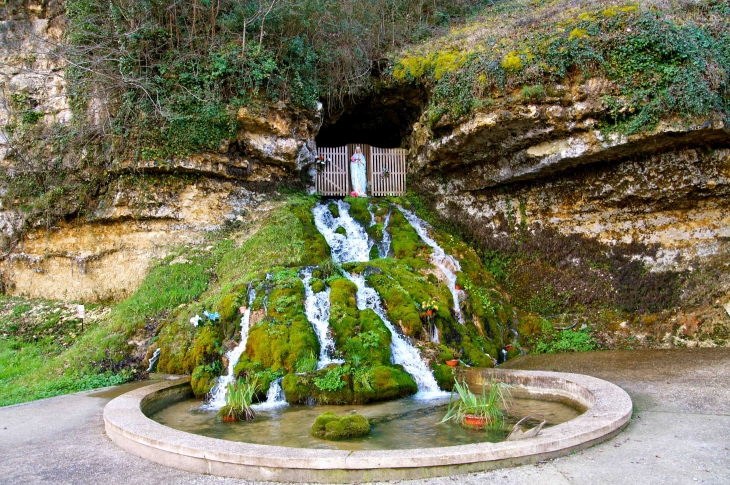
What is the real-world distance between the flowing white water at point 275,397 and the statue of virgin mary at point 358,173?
9.32m

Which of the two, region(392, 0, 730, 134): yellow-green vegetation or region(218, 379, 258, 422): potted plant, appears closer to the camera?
region(218, 379, 258, 422): potted plant

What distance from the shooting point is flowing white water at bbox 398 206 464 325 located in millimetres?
10884

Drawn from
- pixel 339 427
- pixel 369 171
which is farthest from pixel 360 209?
pixel 339 427

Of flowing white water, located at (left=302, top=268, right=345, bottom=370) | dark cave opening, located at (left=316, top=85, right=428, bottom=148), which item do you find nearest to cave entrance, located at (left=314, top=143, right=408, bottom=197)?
dark cave opening, located at (left=316, top=85, right=428, bottom=148)

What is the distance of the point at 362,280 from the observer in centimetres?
1030

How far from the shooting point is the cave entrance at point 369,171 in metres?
16.3

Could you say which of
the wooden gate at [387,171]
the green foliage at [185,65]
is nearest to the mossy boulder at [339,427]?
the green foliage at [185,65]

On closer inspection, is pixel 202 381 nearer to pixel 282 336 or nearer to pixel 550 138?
pixel 282 336

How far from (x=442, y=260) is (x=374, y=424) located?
6.54m

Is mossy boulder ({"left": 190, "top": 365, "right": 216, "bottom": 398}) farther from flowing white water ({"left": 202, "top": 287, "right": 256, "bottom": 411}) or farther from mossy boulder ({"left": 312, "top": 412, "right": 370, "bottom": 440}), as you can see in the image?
mossy boulder ({"left": 312, "top": 412, "right": 370, "bottom": 440})

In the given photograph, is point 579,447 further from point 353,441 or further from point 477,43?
point 477,43

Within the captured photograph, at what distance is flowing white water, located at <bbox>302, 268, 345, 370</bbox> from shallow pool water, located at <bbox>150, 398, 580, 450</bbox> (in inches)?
45.7

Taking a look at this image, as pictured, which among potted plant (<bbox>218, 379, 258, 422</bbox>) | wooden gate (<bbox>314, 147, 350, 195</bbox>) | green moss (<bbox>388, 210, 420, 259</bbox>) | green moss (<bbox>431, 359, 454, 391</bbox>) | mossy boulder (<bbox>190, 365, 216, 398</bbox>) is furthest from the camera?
wooden gate (<bbox>314, 147, 350, 195</bbox>)

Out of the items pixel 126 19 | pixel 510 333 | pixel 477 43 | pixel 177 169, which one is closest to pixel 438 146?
pixel 477 43
